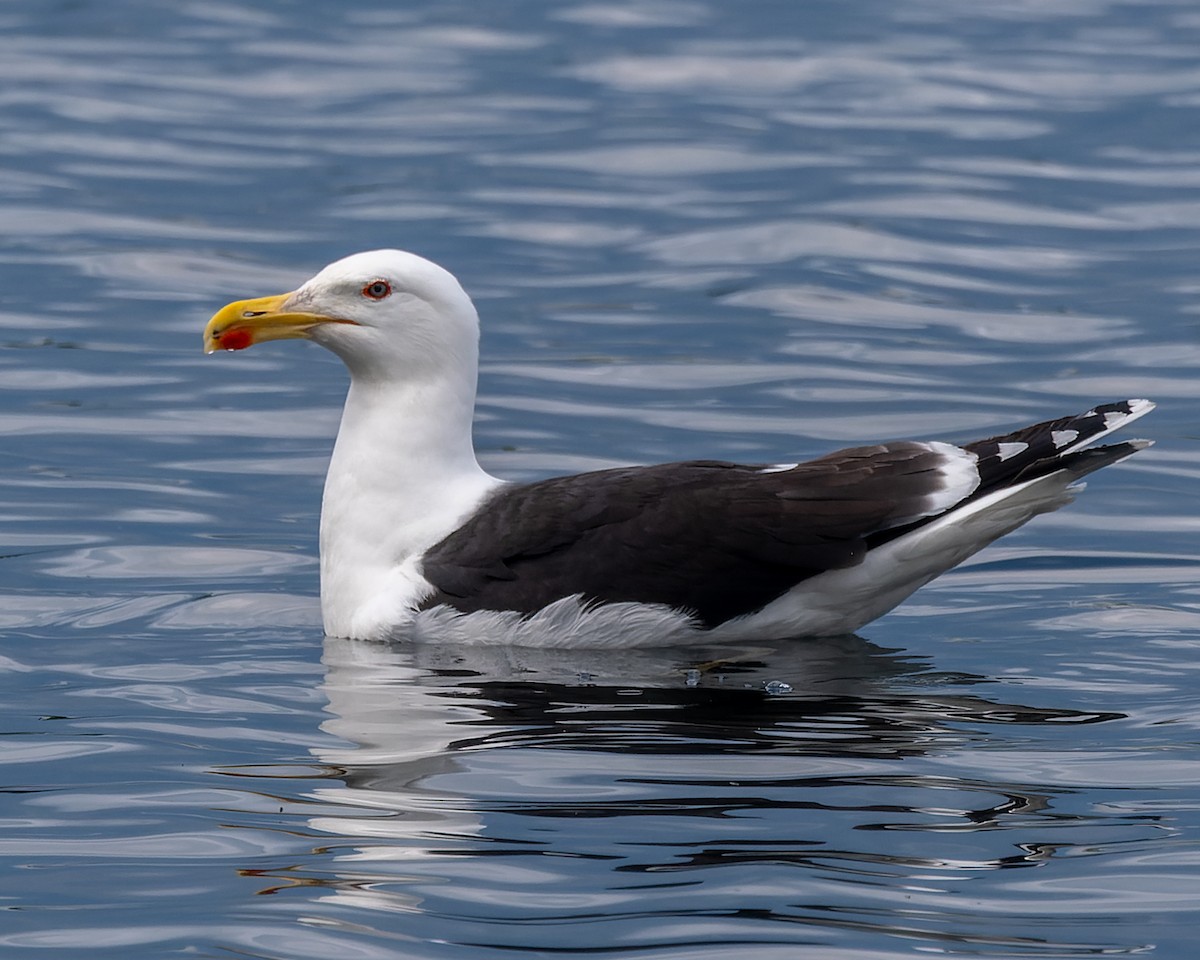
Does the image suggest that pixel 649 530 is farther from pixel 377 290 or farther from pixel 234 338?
pixel 234 338

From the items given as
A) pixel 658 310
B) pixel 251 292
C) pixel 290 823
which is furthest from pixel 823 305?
pixel 290 823

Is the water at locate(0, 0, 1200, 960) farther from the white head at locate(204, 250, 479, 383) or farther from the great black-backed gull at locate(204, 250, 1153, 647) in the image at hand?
the white head at locate(204, 250, 479, 383)

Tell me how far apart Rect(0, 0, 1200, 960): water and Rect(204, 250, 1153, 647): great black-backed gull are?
21 centimetres

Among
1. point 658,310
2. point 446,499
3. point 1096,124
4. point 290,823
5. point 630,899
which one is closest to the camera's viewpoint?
point 630,899

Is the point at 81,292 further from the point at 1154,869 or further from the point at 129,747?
the point at 1154,869

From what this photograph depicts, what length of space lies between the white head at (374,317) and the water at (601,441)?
1165 millimetres

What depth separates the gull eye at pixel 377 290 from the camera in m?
9.41

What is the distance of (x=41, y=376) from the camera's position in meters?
14.2

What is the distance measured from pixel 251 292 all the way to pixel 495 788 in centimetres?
957

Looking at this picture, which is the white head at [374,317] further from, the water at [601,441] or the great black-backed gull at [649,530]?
the water at [601,441]

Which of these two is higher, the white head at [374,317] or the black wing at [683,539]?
the white head at [374,317]

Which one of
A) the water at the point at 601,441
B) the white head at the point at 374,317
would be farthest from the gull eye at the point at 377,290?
the water at the point at 601,441

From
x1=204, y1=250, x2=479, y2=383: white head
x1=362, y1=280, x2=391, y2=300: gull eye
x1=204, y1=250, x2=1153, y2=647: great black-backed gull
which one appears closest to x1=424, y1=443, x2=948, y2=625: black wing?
x1=204, y1=250, x2=1153, y2=647: great black-backed gull

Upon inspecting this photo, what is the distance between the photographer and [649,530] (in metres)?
8.78
